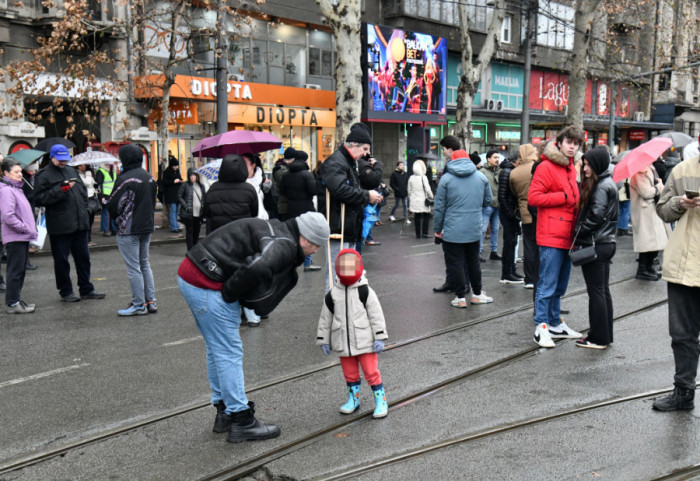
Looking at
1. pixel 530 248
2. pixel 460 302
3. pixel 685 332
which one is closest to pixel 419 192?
pixel 530 248

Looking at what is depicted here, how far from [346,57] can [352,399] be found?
13623 millimetres

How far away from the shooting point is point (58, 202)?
8.86 meters

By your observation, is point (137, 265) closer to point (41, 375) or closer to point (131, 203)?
point (131, 203)

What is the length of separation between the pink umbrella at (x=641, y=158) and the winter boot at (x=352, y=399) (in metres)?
3.14

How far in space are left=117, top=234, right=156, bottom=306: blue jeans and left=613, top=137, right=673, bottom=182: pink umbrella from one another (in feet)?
17.4

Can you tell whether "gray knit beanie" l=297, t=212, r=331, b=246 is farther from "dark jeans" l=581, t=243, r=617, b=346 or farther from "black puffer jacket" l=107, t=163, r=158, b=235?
"black puffer jacket" l=107, t=163, r=158, b=235

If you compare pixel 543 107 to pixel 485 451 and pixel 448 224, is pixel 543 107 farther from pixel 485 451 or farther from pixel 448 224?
pixel 485 451

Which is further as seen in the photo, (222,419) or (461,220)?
(461,220)

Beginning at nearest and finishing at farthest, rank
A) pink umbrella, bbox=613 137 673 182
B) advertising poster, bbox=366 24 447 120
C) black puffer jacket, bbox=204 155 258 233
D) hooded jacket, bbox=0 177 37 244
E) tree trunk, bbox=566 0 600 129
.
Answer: pink umbrella, bbox=613 137 673 182
black puffer jacket, bbox=204 155 258 233
hooded jacket, bbox=0 177 37 244
tree trunk, bbox=566 0 600 129
advertising poster, bbox=366 24 447 120

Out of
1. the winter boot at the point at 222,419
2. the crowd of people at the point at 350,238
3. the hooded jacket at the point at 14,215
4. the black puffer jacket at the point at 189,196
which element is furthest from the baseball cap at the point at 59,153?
the winter boot at the point at 222,419

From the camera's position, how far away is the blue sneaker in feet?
27.2

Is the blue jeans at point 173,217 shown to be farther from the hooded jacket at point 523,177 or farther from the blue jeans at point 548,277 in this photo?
the blue jeans at point 548,277

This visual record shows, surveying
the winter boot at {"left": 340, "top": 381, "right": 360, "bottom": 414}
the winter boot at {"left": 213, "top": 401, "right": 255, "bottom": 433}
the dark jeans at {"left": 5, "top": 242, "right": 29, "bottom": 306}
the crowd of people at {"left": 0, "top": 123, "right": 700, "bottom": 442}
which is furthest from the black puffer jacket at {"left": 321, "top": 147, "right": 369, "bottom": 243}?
the dark jeans at {"left": 5, "top": 242, "right": 29, "bottom": 306}

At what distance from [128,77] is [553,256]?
1717 cm
